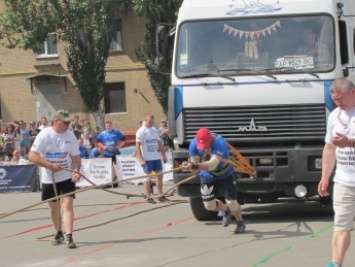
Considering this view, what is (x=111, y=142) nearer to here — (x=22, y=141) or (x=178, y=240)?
(x=22, y=141)

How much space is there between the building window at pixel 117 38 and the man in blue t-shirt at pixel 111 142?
20207mm

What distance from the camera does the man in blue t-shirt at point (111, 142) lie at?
2055 centimetres

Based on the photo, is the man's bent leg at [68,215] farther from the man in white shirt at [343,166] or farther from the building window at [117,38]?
the building window at [117,38]

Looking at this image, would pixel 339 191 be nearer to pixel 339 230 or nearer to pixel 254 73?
pixel 339 230

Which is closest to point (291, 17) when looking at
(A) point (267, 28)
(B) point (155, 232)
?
(A) point (267, 28)

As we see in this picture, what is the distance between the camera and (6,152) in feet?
92.7

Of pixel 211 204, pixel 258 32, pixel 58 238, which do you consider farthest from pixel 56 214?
pixel 258 32

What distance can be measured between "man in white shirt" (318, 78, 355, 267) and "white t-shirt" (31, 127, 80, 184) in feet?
14.2

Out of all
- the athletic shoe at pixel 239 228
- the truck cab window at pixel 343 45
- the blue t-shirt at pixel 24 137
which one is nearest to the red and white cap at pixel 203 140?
the athletic shoe at pixel 239 228

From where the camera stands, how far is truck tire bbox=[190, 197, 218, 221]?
40.4 feet

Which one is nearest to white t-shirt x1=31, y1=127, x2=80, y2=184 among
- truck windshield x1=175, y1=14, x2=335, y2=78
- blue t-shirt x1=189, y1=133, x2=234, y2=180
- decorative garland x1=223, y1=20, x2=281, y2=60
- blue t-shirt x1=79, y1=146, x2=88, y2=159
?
blue t-shirt x1=189, y1=133, x2=234, y2=180

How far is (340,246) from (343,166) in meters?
0.72

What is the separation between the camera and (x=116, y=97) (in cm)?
4125

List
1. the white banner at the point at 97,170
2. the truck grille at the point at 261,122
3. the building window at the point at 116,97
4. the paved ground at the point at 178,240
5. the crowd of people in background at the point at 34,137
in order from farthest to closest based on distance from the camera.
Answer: the building window at the point at 116,97 < the crowd of people in background at the point at 34,137 < the white banner at the point at 97,170 < the truck grille at the point at 261,122 < the paved ground at the point at 178,240
